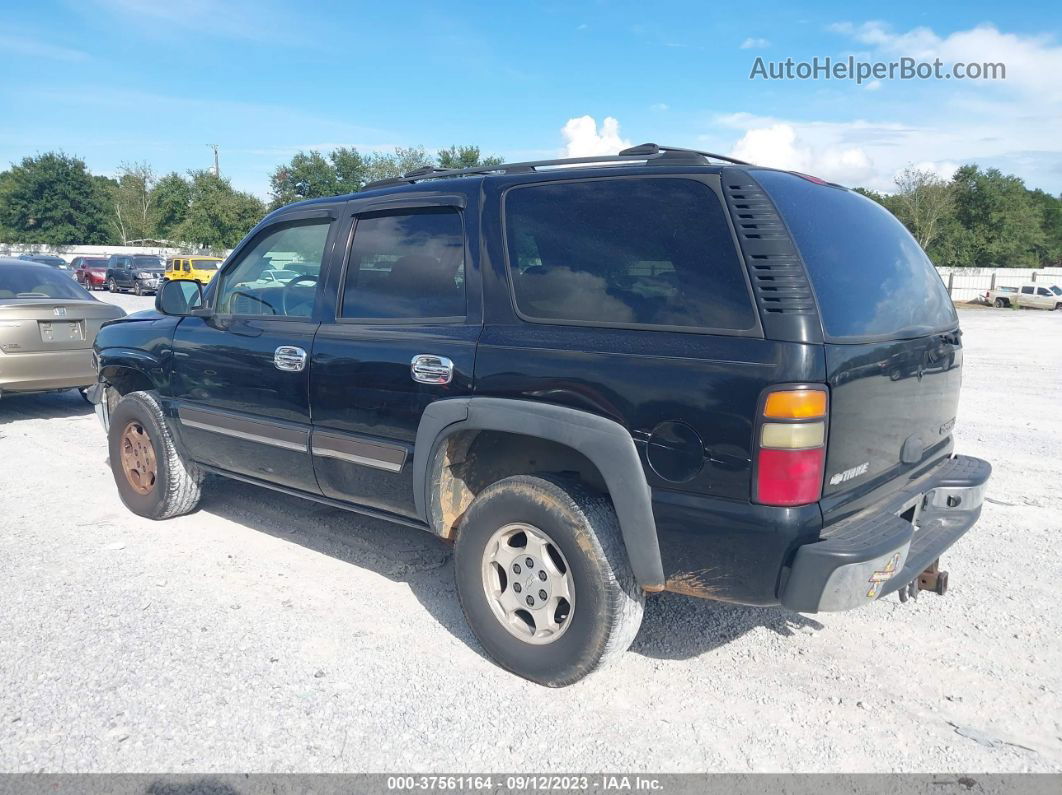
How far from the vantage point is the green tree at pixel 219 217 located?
5119 centimetres

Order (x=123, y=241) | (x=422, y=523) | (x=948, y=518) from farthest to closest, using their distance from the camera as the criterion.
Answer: (x=123, y=241)
(x=422, y=523)
(x=948, y=518)

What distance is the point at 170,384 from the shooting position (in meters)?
4.82

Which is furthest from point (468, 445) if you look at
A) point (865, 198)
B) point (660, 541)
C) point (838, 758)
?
point (865, 198)

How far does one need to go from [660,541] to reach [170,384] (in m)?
3.37

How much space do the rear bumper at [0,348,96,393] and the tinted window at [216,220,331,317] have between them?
13.6 ft

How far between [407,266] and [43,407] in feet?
25.0

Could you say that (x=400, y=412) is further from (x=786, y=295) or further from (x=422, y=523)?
(x=786, y=295)

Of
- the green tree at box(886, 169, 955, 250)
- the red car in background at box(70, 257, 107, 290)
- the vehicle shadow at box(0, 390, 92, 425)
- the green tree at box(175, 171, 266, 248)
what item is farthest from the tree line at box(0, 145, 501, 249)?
the vehicle shadow at box(0, 390, 92, 425)

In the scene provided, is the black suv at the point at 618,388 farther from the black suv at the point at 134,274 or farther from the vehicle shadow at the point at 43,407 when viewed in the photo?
the black suv at the point at 134,274

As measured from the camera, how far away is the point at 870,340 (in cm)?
282

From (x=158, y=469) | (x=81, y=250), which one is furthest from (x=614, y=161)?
(x=81, y=250)

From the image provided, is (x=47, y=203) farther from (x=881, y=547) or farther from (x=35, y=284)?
(x=881, y=547)

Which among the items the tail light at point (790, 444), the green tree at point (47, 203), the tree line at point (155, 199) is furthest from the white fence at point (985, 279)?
the green tree at point (47, 203)

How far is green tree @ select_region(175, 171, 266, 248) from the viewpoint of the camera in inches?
2015
